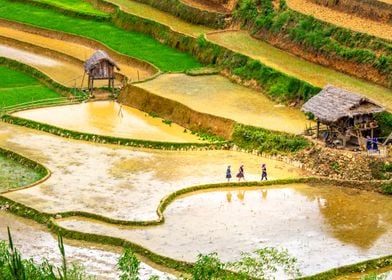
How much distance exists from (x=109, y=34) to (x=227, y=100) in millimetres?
12080

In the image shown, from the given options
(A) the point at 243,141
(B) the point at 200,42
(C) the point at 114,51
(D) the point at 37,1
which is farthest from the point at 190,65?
(D) the point at 37,1

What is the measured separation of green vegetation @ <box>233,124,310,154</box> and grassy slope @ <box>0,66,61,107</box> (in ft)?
32.8

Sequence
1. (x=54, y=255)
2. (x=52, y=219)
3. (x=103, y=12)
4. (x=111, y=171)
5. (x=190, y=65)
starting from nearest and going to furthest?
1. (x=54, y=255)
2. (x=52, y=219)
3. (x=111, y=171)
4. (x=190, y=65)
5. (x=103, y=12)

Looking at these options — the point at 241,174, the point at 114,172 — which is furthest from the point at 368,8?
the point at 114,172

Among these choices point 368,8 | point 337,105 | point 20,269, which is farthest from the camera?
point 368,8

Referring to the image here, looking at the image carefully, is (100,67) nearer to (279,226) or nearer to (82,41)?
(82,41)

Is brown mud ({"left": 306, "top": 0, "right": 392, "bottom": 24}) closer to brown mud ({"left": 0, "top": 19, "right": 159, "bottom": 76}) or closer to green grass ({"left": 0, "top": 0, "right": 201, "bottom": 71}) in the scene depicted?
green grass ({"left": 0, "top": 0, "right": 201, "bottom": 71})

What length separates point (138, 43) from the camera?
48.2 m

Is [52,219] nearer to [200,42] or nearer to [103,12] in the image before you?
[200,42]

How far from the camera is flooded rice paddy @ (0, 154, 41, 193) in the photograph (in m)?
32.7

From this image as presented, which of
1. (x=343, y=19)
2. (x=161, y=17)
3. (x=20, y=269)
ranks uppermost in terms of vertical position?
(x=343, y=19)

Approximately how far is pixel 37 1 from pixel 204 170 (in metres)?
25.0

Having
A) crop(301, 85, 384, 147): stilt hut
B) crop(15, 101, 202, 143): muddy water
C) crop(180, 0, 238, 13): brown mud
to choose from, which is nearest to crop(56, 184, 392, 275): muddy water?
crop(301, 85, 384, 147): stilt hut

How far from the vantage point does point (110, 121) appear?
127 feet
